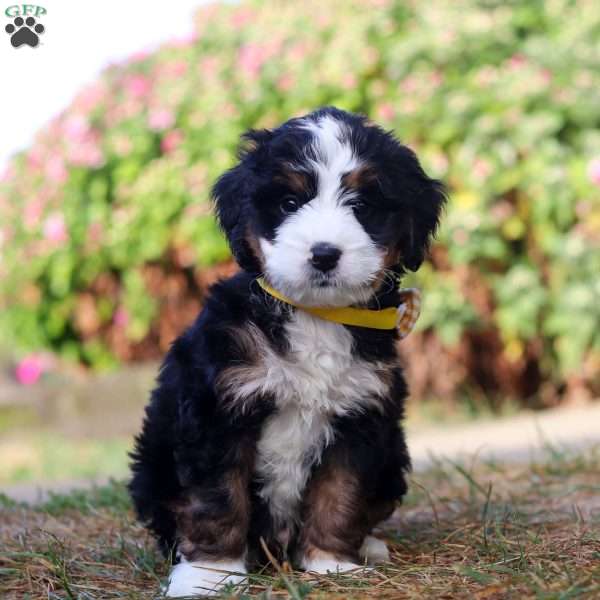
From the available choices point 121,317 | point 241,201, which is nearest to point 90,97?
point 121,317

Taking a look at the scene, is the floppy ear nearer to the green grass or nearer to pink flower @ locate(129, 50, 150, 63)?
the green grass

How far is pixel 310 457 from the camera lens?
3.49 meters

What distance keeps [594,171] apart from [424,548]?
5.33 meters

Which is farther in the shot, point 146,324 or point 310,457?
point 146,324

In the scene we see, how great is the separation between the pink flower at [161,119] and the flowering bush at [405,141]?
20 millimetres

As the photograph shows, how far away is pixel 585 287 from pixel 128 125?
4.64 metres

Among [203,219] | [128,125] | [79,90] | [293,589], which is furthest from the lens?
[79,90]

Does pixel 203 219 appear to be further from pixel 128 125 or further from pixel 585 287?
pixel 585 287

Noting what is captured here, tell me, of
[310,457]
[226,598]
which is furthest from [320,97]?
[226,598]

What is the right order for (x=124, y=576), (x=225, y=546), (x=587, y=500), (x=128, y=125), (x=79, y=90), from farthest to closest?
(x=79, y=90)
(x=128, y=125)
(x=587, y=500)
(x=124, y=576)
(x=225, y=546)

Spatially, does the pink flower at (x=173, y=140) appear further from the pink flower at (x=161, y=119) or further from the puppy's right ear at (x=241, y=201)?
the puppy's right ear at (x=241, y=201)

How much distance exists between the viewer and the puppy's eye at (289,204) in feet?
11.0

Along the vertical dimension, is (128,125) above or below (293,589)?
above

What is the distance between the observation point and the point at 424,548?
3.91 meters
